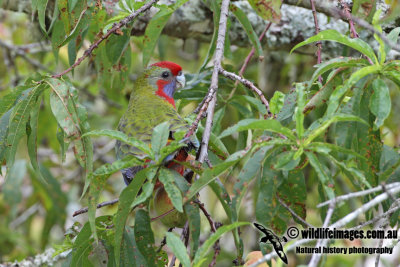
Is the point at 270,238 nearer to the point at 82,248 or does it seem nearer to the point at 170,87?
the point at 82,248

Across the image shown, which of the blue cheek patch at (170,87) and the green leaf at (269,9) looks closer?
the green leaf at (269,9)

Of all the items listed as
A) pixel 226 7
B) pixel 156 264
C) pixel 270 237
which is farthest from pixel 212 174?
pixel 226 7

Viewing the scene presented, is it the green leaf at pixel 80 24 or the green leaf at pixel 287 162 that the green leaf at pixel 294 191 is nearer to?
the green leaf at pixel 287 162

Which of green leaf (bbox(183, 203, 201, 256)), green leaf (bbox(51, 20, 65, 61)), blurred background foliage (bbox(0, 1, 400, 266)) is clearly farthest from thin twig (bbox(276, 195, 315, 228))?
blurred background foliage (bbox(0, 1, 400, 266))

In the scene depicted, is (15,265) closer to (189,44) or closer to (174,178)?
(174,178)

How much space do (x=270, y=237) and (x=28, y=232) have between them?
11.7ft

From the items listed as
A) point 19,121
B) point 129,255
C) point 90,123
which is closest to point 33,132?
point 19,121

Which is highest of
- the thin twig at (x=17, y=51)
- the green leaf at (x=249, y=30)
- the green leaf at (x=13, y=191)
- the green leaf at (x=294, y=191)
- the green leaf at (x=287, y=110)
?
the green leaf at (x=249, y=30)

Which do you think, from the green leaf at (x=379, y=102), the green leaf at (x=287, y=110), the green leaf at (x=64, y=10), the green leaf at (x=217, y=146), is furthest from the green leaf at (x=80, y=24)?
the green leaf at (x=379, y=102)

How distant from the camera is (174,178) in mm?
1481

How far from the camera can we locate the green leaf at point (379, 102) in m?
1.50

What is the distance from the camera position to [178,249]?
136cm

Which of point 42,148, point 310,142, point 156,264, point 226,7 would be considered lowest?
point 42,148

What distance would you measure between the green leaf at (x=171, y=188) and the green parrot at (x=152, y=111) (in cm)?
13
